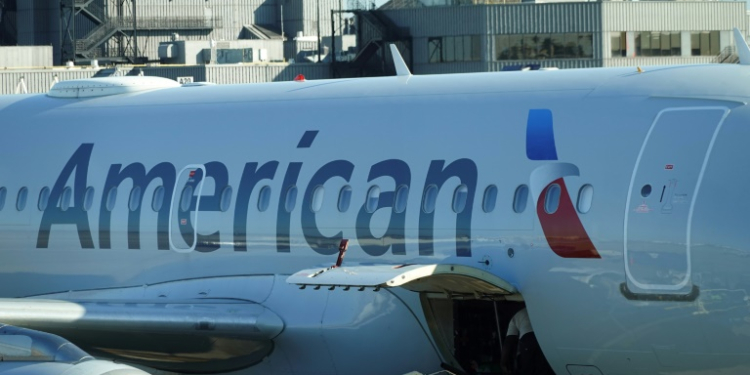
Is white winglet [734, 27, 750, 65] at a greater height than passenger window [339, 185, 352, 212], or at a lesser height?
greater

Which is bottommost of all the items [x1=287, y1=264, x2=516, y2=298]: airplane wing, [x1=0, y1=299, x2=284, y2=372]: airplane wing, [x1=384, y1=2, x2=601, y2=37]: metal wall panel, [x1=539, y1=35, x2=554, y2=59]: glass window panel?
[x1=0, y1=299, x2=284, y2=372]: airplane wing

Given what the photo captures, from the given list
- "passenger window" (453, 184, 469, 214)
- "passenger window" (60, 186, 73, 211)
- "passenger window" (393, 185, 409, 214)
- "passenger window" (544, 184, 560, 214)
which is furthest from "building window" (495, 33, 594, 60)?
"passenger window" (544, 184, 560, 214)

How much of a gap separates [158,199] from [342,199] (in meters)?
3.30

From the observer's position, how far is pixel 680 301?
538 inches

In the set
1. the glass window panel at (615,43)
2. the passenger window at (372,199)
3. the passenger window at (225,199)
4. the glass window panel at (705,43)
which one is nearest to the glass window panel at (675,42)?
the glass window panel at (705,43)

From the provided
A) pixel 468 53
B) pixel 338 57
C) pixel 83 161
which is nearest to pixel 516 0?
pixel 468 53

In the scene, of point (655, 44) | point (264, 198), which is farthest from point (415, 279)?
point (655, 44)

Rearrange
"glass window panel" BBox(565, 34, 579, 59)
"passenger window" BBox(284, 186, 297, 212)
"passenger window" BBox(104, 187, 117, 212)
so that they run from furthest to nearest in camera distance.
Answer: "glass window panel" BBox(565, 34, 579, 59) < "passenger window" BBox(104, 187, 117, 212) < "passenger window" BBox(284, 186, 297, 212)

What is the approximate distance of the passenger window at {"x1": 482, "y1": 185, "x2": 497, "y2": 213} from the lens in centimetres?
1518

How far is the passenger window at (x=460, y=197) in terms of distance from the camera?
608 inches

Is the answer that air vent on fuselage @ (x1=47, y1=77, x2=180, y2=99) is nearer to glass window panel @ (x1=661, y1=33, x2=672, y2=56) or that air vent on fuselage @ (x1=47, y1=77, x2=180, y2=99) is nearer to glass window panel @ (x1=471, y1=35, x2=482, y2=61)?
glass window panel @ (x1=471, y1=35, x2=482, y2=61)

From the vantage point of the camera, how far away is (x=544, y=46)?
6009 cm

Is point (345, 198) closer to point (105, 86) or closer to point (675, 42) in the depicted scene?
point (105, 86)

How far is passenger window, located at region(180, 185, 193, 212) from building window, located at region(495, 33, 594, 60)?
4345 centimetres
